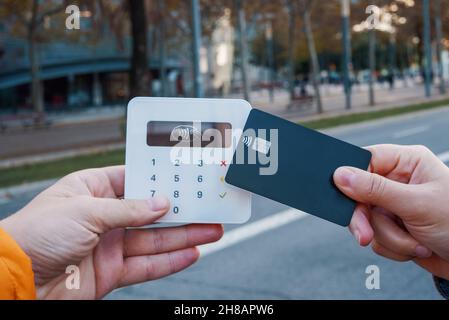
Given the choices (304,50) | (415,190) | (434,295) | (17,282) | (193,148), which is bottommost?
(434,295)

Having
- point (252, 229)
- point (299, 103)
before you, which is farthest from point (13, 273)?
point (299, 103)

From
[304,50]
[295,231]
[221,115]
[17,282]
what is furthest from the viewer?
[304,50]

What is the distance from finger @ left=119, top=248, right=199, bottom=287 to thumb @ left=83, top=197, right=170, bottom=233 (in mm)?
246

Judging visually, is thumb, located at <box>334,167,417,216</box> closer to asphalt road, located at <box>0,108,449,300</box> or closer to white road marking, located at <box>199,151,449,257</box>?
asphalt road, located at <box>0,108,449,300</box>

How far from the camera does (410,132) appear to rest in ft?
35.8

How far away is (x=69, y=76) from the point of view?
38.2 m

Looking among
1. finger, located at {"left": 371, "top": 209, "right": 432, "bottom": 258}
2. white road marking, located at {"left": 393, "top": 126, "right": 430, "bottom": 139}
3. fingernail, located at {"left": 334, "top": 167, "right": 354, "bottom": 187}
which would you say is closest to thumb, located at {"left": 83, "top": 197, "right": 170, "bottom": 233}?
fingernail, located at {"left": 334, "top": 167, "right": 354, "bottom": 187}

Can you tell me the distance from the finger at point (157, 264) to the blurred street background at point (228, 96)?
1.33 feet

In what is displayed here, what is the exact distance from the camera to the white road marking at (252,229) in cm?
550

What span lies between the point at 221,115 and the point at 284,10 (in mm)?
24965

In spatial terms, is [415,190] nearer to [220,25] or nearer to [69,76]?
[220,25]

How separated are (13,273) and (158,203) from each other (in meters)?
0.35

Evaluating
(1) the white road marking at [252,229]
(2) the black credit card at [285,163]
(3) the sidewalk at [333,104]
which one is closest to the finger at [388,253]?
(2) the black credit card at [285,163]
